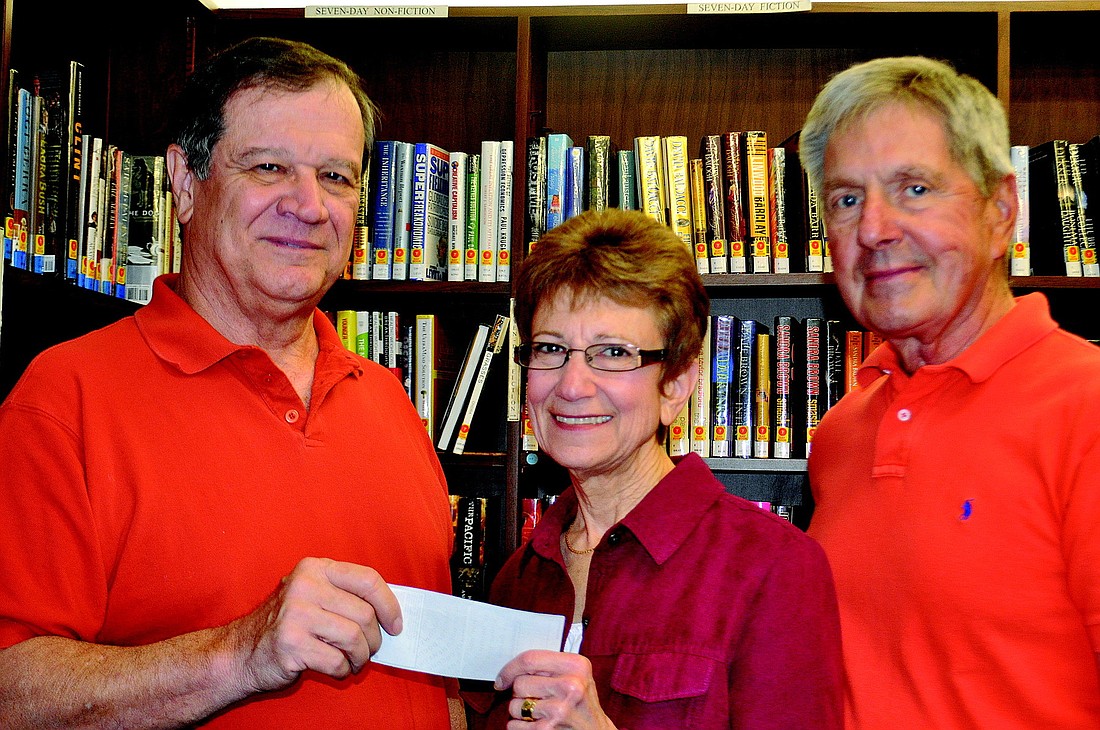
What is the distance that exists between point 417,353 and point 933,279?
1742mm

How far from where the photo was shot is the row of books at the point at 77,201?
7.17ft

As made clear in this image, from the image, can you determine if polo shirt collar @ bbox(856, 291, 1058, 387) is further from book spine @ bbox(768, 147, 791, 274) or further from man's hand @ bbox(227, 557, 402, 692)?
book spine @ bbox(768, 147, 791, 274)

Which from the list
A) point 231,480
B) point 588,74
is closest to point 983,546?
point 231,480

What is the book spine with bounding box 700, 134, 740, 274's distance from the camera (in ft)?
9.23

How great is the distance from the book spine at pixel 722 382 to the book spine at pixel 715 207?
18 cm

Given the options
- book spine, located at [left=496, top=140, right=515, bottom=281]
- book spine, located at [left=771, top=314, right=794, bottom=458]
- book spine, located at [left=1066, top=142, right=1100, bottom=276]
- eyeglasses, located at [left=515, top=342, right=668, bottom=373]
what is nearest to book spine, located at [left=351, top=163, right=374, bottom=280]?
book spine, located at [left=496, top=140, right=515, bottom=281]

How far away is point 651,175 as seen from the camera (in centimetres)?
285

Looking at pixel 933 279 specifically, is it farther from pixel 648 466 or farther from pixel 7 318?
pixel 7 318

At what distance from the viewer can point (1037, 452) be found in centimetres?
139

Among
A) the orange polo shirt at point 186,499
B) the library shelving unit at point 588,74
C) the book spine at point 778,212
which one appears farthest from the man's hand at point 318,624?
the book spine at point 778,212

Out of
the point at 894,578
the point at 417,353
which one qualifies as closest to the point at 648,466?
the point at 894,578

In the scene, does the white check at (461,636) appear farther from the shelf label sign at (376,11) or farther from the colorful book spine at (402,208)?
the shelf label sign at (376,11)

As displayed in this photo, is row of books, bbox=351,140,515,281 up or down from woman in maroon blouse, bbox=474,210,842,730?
up

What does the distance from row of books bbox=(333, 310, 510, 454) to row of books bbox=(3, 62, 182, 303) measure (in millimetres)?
585
